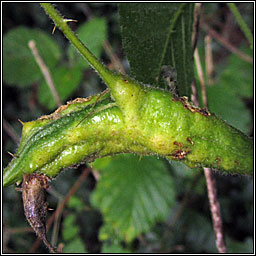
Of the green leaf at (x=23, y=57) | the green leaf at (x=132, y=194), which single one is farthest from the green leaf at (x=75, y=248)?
the green leaf at (x=23, y=57)

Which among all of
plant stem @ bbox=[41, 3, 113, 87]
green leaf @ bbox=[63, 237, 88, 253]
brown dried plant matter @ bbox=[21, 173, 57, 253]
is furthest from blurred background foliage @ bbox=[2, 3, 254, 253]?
plant stem @ bbox=[41, 3, 113, 87]

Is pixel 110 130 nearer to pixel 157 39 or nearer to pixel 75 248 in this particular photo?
pixel 157 39

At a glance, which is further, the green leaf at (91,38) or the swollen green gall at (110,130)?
the green leaf at (91,38)

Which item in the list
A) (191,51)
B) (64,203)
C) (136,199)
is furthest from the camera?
(64,203)

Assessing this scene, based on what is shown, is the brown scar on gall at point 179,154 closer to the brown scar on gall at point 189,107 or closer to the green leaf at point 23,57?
the brown scar on gall at point 189,107

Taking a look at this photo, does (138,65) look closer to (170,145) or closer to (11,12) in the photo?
(170,145)

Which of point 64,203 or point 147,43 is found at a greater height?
point 147,43

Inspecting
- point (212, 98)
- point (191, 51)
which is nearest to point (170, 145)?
point (191, 51)
